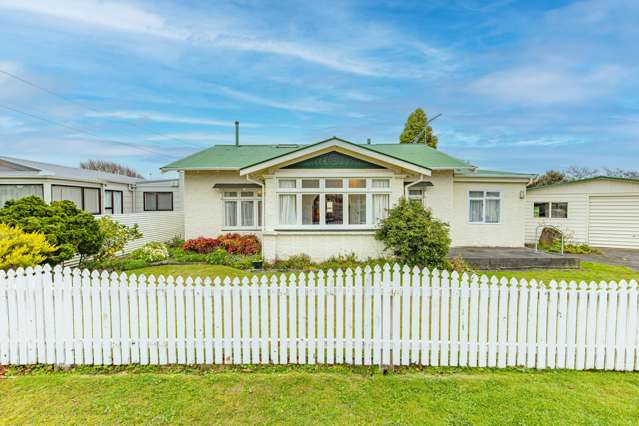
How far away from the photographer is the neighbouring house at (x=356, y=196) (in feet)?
32.9

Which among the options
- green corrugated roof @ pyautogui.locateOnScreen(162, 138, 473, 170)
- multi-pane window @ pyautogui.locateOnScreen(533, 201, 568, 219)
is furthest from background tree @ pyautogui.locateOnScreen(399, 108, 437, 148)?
multi-pane window @ pyautogui.locateOnScreen(533, 201, 568, 219)

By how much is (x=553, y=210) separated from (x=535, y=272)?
24.8 ft

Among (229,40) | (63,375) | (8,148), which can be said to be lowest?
(63,375)

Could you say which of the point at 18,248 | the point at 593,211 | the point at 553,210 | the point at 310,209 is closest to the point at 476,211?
the point at 553,210

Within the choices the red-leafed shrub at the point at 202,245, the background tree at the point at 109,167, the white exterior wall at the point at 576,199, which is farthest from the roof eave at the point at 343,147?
the background tree at the point at 109,167

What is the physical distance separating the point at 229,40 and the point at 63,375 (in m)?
14.3

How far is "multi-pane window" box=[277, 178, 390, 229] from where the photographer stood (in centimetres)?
1013

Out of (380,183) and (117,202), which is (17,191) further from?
(380,183)

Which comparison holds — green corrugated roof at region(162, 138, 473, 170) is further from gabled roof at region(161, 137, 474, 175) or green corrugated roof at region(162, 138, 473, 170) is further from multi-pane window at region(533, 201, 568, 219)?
multi-pane window at region(533, 201, 568, 219)

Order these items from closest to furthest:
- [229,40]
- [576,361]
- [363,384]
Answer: [363,384] < [576,361] < [229,40]

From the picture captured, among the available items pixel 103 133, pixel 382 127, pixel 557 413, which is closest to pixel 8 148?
pixel 103 133

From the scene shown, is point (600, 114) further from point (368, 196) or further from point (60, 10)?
point (60, 10)

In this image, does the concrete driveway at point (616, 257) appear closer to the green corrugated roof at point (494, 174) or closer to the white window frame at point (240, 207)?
the green corrugated roof at point (494, 174)

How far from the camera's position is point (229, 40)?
13695 mm
